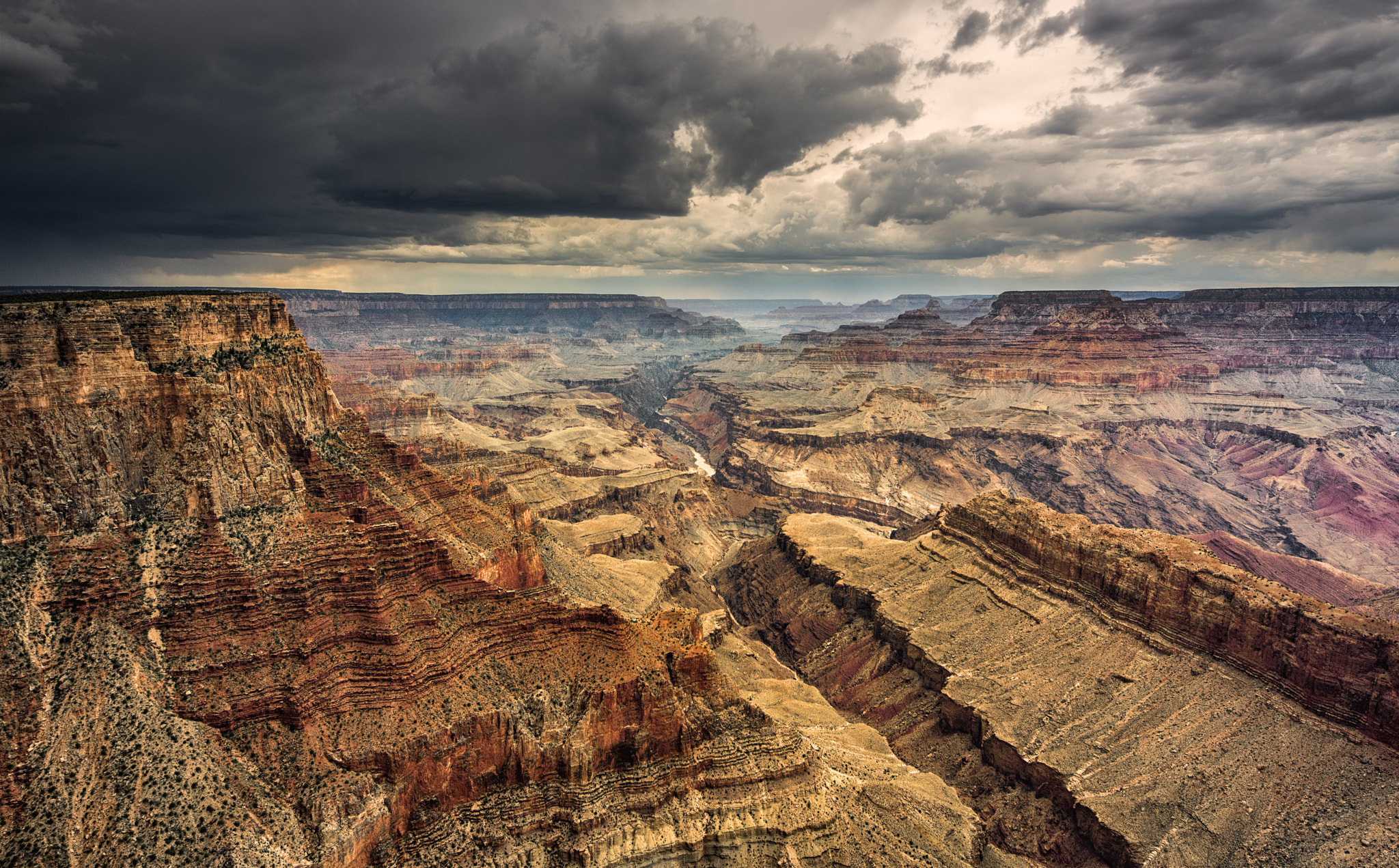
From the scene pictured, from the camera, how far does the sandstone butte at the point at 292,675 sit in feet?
86.4

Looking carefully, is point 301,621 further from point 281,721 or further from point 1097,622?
point 1097,622

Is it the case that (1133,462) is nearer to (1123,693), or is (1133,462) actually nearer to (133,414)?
(1123,693)

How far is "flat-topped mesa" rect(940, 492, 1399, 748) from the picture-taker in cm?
4369

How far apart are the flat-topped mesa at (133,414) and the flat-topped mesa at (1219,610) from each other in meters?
62.7

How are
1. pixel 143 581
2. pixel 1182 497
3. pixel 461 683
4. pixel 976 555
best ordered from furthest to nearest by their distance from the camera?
1. pixel 1182 497
2. pixel 976 555
3. pixel 461 683
4. pixel 143 581

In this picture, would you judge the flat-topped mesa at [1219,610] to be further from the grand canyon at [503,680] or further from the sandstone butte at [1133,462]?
the sandstone butte at [1133,462]

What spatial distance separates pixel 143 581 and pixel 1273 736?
64.8 meters

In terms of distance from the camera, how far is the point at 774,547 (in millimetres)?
101188

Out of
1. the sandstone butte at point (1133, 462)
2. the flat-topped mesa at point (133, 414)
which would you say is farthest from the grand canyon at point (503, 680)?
the sandstone butte at point (1133, 462)

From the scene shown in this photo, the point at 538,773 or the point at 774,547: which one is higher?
the point at 538,773

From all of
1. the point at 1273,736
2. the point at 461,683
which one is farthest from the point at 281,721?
the point at 1273,736

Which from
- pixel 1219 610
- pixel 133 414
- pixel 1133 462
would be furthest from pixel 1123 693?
pixel 1133 462

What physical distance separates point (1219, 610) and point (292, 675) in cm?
6134

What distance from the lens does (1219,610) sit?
51.2m
